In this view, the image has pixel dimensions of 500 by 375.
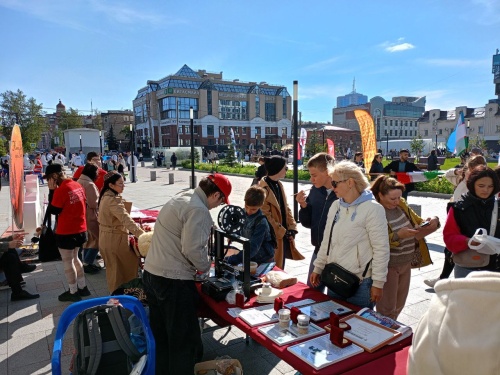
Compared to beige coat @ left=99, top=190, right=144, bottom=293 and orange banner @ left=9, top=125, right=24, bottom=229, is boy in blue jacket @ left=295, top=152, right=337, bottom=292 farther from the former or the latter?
orange banner @ left=9, top=125, right=24, bottom=229

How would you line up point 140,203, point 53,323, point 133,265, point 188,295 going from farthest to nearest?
1. point 140,203
2. point 133,265
3. point 53,323
4. point 188,295

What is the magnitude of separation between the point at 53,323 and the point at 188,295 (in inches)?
102

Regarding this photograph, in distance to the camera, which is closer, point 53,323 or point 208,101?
point 53,323

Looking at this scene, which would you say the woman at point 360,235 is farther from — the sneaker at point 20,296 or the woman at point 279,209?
the sneaker at point 20,296

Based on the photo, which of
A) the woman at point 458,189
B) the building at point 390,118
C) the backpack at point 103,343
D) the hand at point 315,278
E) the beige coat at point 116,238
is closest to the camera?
the backpack at point 103,343

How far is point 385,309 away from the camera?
3.28 m

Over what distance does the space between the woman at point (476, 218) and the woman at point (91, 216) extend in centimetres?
530

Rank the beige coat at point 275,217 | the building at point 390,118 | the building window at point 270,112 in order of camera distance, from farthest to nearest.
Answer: the building at point 390,118
the building window at point 270,112
the beige coat at point 275,217

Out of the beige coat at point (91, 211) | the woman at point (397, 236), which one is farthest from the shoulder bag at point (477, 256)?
the beige coat at point (91, 211)

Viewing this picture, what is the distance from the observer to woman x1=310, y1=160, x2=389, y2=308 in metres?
2.68

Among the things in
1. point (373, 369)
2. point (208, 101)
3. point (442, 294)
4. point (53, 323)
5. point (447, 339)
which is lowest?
point (53, 323)

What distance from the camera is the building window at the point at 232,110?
7762 centimetres

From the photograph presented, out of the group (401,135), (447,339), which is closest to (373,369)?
(447,339)

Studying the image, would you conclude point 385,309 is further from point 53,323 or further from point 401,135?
point 401,135
